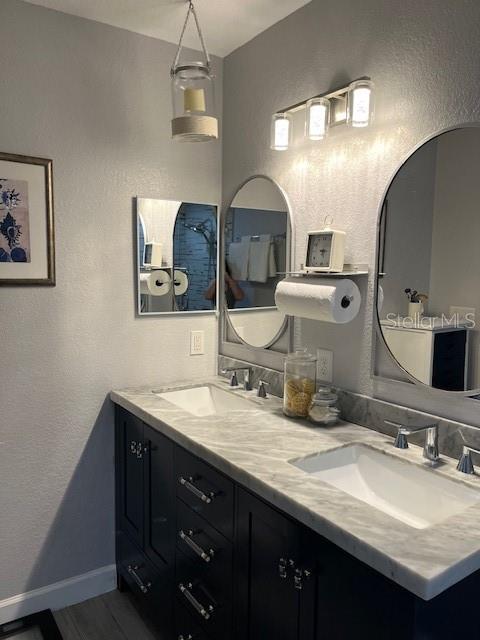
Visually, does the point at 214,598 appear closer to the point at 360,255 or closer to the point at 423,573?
the point at 423,573

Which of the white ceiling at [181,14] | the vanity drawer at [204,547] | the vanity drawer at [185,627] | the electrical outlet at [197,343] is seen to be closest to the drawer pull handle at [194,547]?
the vanity drawer at [204,547]

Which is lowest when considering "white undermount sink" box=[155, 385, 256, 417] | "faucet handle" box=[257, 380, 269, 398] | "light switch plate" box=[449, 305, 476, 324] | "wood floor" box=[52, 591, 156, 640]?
"wood floor" box=[52, 591, 156, 640]

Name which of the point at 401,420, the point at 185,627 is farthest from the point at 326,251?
the point at 185,627

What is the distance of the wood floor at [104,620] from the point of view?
205cm

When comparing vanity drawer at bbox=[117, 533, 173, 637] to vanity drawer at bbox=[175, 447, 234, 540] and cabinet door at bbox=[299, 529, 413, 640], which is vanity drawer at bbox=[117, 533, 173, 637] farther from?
cabinet door at bbox=[299, 529, 413, 640]

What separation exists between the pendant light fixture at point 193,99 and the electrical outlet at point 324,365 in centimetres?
92

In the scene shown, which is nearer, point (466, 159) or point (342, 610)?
point (342, 610)

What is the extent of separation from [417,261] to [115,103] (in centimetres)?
144

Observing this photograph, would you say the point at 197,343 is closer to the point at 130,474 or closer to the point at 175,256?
the point at 175,256

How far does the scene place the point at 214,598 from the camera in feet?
5.16

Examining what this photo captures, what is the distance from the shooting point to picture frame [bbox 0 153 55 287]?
6.47ft

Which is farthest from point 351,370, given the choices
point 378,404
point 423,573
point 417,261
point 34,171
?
point 34,171

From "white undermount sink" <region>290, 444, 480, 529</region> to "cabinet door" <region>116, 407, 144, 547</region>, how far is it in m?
0.83

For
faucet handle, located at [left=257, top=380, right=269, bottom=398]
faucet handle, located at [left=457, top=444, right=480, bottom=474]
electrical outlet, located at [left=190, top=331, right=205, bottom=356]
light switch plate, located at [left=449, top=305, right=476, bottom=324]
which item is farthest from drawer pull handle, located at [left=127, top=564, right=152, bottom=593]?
light switch plate, located at [left=449, top=305, right=476, bottom=324]
